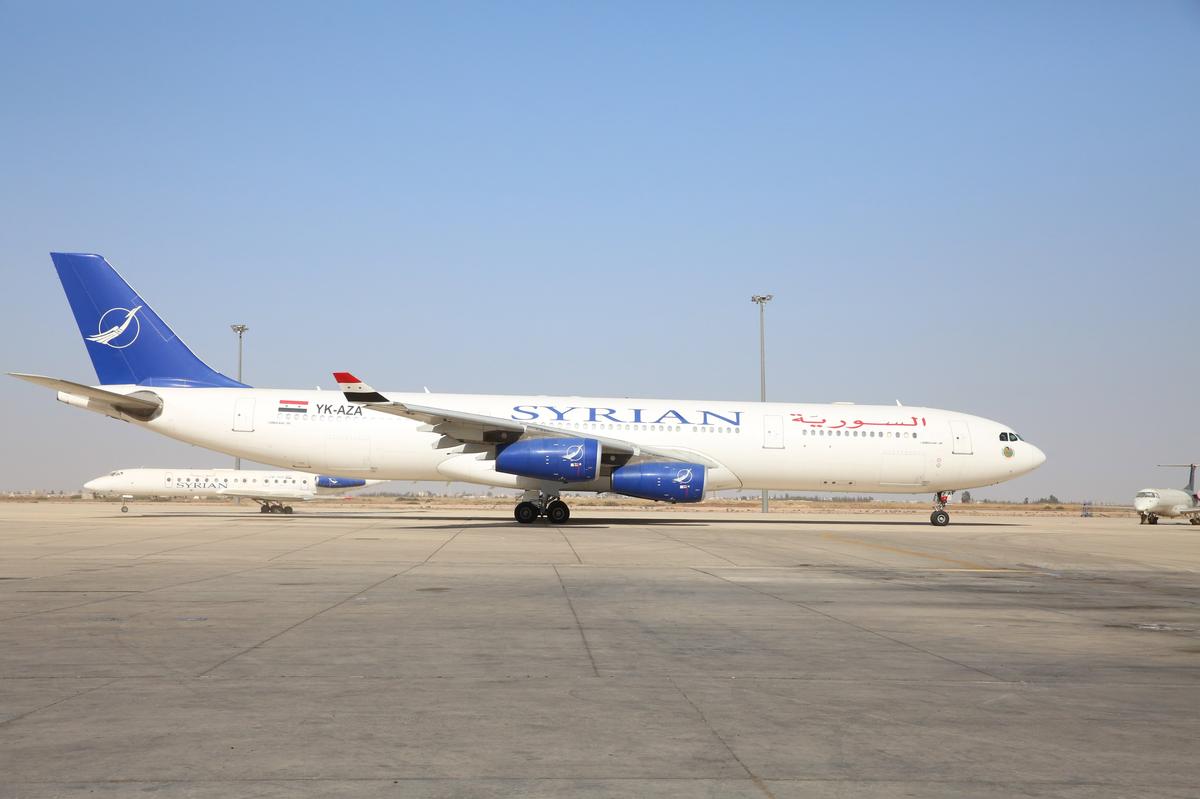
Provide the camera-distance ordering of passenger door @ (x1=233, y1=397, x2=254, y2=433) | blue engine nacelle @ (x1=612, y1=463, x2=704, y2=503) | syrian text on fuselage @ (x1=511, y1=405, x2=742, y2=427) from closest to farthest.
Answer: blue engine nacelle @ (x1=612, y1=463, x2=704, y2=503)
passenger door @ (x1=233, y1=397, x2=254, y2=433)
syrian text on fuselage @ (x1=511, y1=405, x2=742, y2=427)

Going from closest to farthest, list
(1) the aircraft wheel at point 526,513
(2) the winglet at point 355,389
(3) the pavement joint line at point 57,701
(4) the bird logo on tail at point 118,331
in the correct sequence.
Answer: (3) the pavement joint line at point 57,701, (2) the winglet at point 355,389, (1) the aircraft wheel at point 526,513, (4) the bird logo on tail at point 118,331

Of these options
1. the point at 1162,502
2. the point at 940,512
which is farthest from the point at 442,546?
the point at 1162,502

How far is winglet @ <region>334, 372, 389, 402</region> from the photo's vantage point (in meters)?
23.3

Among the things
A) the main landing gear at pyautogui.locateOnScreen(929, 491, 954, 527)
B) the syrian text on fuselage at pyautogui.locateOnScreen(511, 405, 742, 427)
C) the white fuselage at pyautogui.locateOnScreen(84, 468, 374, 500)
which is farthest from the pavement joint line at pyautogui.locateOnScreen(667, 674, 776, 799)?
the white fuselage at pyautogui.locateOnScreen(84, 468, 374, 500)

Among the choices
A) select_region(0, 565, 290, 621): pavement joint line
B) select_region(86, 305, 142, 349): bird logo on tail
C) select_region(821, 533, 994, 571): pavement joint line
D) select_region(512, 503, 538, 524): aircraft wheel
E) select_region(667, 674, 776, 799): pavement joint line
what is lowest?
select_region(821, 533, 994, 571): pavement joint line

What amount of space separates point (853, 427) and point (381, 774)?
2782 cm

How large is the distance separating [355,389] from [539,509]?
288 inches

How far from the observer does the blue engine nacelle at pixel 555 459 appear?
25.7m

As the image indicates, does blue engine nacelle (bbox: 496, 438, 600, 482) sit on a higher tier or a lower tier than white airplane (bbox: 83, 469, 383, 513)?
higher

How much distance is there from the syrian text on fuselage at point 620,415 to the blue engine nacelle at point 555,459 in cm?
325

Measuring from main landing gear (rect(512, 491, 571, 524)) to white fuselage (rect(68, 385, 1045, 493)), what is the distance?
645 millimetres

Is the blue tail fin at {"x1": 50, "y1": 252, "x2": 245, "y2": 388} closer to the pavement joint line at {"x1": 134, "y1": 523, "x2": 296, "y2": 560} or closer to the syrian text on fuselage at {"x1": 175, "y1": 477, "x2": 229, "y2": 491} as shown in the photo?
the pavement joint line at {"x1": 134, "y1": 523, "x2": 296, "y2": 560}

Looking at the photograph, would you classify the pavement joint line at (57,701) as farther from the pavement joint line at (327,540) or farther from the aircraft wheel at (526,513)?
the aircraft wheel at (526,513)

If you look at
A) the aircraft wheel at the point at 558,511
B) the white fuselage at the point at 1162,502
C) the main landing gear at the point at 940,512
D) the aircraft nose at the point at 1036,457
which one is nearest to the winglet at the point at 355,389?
the aircraft wheel at the point at 558,511
